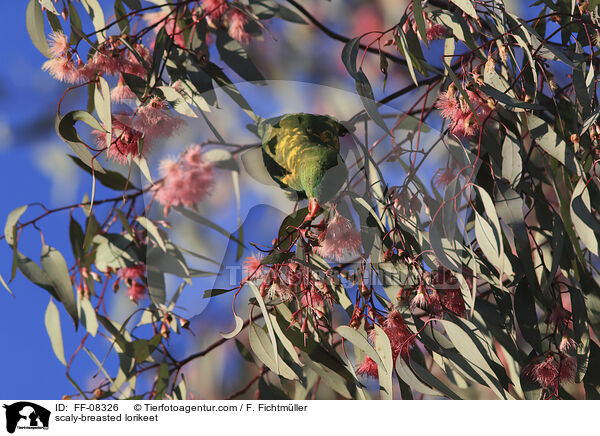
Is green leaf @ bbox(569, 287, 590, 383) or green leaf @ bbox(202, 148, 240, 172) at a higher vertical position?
green leaf @ bbox(202, 148, 240, 172)

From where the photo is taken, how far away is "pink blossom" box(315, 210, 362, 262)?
1.49 ft

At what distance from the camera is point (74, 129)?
49 centimetres

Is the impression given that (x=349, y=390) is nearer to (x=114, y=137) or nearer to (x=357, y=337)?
(x=357, y=337)

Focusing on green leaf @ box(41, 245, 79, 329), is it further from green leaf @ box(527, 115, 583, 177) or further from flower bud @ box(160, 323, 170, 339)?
green leaf @ box(527, 115, 583, 177)

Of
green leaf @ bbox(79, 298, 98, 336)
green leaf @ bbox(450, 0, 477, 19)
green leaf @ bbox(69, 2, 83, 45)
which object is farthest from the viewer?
green leaf @ bbox(79, 298, 98, 336)

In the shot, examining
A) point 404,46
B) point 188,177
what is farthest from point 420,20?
point 188,177

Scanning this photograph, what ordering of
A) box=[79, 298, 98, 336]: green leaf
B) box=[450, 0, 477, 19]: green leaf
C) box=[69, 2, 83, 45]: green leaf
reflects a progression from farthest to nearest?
box=[79, 298, 98, 336]: green leaf, box=[69, 2, 83, 45]: green leaf, box=[450, 0, 477, 19]: green leaf

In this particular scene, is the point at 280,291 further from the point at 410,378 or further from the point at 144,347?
the point at 144,347

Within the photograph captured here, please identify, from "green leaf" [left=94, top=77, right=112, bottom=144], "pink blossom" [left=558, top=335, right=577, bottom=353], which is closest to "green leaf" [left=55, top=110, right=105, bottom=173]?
"green leaf" [left=94, top=77, right=112, bottom=144]

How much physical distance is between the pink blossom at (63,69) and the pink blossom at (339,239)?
0.29m

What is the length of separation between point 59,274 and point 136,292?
0.37ft

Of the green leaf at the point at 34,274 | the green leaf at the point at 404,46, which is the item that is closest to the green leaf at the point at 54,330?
the green leaf at the point at 34,274

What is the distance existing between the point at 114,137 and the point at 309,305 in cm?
25
